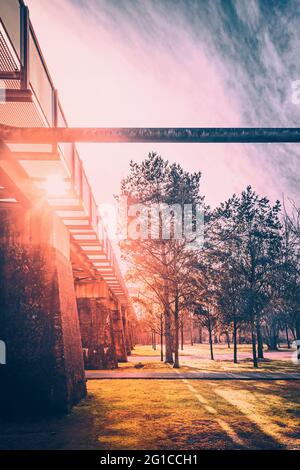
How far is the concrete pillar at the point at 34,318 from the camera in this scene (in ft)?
28.7

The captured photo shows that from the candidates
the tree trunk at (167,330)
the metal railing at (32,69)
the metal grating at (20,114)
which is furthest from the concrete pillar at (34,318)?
the tree trunk at (167,330)

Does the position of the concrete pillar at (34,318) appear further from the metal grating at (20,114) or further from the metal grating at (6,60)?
the metal grating at (6,60)

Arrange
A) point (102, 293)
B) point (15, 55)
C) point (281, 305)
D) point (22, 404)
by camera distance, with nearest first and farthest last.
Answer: point (15, 55), point (22, 404), point (102, 293), point (281, 305)

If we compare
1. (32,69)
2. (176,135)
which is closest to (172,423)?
(176,135)

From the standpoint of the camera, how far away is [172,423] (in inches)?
320

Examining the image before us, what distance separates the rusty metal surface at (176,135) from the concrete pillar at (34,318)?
5.69 meters

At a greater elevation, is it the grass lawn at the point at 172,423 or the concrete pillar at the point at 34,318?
the concrete pillar at the point at 34,318

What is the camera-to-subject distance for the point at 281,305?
81.0 feet

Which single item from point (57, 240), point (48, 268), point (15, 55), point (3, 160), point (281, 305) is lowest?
point (281, 305)

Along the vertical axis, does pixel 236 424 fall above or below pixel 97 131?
below
